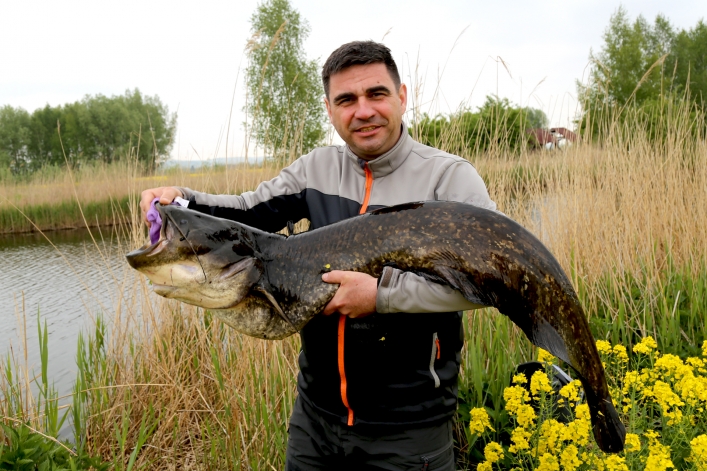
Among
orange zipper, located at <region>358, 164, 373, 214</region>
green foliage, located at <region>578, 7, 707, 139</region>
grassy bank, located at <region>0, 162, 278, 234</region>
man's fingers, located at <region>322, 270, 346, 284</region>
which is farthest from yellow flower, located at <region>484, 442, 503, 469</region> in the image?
green foliage, located at <region>578, 7, 707, 139</region>

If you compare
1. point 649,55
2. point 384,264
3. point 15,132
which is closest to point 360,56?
point 384,264

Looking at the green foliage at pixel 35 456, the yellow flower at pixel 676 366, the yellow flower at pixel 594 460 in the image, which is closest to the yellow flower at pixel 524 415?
the yellow flower at pixel 594 460

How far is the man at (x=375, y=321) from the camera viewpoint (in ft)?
5.74

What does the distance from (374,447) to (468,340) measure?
1662mm

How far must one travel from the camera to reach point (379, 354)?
1.79 m

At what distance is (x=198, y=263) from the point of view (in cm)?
177

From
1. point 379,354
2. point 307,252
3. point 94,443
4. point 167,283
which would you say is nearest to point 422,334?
point 379,354

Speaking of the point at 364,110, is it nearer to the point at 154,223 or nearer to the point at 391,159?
the point at 391,159

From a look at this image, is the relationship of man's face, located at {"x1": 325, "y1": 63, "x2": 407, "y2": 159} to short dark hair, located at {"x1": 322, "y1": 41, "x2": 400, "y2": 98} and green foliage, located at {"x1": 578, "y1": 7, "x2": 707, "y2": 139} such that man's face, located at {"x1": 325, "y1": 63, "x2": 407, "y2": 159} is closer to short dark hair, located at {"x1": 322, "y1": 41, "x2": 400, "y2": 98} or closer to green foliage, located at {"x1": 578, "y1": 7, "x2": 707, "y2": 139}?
short dark hair, located at {"x1": 322, "y1": 41, "x2": 400, "y2": 98}

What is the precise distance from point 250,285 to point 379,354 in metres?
0.54

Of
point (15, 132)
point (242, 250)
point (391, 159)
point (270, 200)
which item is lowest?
point (242, 250)

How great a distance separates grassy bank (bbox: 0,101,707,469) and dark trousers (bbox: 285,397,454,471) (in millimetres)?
909

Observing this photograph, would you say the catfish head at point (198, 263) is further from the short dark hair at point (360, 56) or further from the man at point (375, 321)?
the short dark hair at point (360, 56)

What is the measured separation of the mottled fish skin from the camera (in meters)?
1.63
